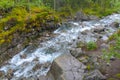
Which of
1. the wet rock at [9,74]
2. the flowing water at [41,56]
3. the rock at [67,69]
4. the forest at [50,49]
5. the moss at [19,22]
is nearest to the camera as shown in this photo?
the rock at [67,69]

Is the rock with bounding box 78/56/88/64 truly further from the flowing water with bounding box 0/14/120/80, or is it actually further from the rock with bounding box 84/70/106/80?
the flowing water with bounding box 0/14/120/80

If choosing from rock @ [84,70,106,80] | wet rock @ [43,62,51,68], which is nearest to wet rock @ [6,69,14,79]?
wet rock @ [43,62,51,68]

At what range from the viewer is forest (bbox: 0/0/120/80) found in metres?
10.2

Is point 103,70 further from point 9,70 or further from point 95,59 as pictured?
point 9,70

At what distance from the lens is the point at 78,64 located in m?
10.9

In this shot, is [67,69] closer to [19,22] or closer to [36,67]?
[36,67]

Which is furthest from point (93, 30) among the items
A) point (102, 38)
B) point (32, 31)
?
point (32, 31)

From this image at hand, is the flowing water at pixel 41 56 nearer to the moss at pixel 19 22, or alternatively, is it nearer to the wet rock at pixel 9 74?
the wet rock at pixel 9 74

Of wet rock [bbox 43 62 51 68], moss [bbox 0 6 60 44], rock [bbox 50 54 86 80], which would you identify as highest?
rock [bbox 50 54 86 80]

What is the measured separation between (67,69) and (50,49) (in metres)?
6.54

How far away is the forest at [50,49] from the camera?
33.5 feet

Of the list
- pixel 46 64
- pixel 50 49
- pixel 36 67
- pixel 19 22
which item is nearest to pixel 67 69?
pixel 46 64

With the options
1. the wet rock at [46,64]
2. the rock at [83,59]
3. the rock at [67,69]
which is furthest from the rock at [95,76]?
the wet rock at [46,64]

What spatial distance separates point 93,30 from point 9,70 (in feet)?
33.0
